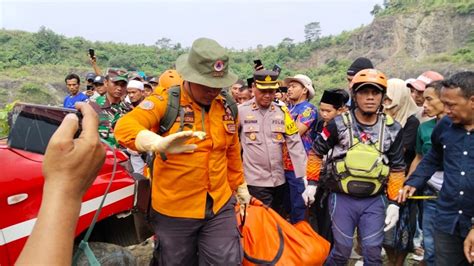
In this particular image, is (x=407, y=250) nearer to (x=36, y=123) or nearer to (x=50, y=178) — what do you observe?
(x=36, y=123)

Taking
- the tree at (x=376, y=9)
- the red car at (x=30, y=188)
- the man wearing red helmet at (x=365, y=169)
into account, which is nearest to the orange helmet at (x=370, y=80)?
the man wearing red helmet at (x=365, y=169)

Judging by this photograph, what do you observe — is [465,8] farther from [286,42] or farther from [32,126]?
[32,126]

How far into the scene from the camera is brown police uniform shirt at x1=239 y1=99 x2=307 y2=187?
13.7 ft

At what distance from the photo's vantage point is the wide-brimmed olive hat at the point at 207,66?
265 centimetres

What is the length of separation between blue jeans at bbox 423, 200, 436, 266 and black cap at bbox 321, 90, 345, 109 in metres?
1.54

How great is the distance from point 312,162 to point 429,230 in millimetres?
1236

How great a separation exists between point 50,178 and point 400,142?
10.3 feet

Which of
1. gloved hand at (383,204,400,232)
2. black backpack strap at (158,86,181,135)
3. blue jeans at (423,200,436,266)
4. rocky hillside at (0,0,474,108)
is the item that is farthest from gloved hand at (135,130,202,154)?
rocky hillside at (0,0,474,108)

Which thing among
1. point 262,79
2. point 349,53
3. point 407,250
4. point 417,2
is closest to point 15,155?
point 262,79

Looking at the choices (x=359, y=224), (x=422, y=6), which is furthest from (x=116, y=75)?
(x=422, y=6)

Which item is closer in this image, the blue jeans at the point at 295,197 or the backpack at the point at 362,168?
the backpack at the point at 362,168

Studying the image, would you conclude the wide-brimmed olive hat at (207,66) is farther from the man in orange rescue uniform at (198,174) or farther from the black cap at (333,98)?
the black cap at (333,98)

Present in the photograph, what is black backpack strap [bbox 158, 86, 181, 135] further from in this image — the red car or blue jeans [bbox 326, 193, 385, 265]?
blue jeans [bbox 326, 193, 385, 265]

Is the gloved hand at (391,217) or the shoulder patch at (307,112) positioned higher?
the shoulder patch at (307,112)
